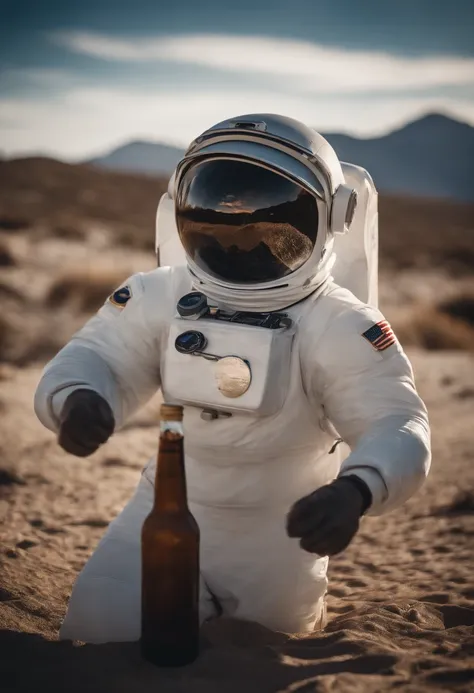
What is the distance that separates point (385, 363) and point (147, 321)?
2.84ft

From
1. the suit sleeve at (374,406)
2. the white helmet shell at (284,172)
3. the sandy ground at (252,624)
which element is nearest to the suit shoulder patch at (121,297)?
the white helmet shell at (284,172)

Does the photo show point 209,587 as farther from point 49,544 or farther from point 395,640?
point 49,544

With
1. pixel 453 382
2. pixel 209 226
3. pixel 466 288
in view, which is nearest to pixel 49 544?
pixel 209 226

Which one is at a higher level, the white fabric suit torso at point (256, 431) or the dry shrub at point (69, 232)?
the white fabric suit torso at point (256, 431)

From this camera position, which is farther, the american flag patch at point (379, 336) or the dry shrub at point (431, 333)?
the dry shrub at point (431, 333)

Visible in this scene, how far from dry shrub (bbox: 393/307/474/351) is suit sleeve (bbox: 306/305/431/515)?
908 cm

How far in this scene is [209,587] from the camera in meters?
2.84

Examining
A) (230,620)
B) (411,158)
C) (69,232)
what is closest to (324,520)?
(230,620)

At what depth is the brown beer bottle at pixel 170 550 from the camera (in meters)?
2.28

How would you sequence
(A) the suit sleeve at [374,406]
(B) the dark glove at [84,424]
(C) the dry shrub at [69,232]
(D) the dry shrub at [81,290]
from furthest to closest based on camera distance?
1. (C) the dry shrub at [69,232]
2. (D) the dry shrub at [81,290]
3. (B) the dark glove at [84,424]
4. (A) the suit sleeve at [374,406]

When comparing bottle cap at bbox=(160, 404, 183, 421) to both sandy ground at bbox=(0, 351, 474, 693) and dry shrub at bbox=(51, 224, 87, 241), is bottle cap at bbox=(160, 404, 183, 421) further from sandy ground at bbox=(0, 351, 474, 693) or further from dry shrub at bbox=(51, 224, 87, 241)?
dry shrub at bbox=(51, 224, 87, 241)

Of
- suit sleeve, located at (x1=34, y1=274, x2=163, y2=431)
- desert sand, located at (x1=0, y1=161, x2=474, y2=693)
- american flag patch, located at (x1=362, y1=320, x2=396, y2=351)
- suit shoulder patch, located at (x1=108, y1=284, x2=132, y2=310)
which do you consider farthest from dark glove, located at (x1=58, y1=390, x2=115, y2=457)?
american flag patch, located at (x1=362, y1=320, x2=396, y2=351)

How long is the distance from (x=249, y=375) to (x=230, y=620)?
80 centimetres

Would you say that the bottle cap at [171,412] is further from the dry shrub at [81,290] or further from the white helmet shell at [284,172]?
the dry shrub at [81,290]
